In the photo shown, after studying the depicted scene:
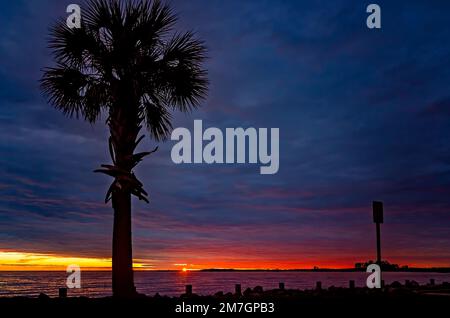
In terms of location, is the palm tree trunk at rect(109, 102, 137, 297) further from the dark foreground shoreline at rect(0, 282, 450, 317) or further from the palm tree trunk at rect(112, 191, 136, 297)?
the dark foreground shoreline at rect(0, 282, 450, 317)

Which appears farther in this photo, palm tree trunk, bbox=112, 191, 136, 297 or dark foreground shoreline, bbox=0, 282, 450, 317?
palm tree trunk, bbox=112, 191, 136, 297

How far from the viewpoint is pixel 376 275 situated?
20.7 m

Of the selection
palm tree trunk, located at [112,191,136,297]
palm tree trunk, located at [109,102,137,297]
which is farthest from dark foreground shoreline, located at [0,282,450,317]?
palm tree trunk, located at [109,102,137,297]

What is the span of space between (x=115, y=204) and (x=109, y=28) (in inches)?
218
